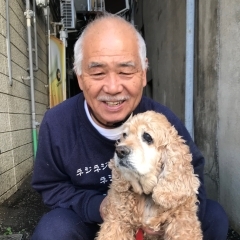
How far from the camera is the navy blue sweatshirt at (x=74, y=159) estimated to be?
2104mm

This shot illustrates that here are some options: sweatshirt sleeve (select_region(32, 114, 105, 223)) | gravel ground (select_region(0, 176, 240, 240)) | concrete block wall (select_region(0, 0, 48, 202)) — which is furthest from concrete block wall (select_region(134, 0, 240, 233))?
concrete block wall (select_region(0, 0, 48, 202))

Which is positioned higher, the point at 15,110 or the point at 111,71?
the point at 111,71

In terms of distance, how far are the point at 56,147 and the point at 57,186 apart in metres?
0.28

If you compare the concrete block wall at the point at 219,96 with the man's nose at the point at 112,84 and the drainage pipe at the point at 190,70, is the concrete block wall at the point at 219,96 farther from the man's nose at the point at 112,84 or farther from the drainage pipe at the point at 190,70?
the man's nose at the point at 112,84

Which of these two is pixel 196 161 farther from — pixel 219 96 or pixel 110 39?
pixel 219 96

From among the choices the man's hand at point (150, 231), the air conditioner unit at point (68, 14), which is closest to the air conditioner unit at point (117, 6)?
the air conditioner unit at point (68, 14)

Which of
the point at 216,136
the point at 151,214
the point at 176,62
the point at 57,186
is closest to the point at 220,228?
the point at 151,214

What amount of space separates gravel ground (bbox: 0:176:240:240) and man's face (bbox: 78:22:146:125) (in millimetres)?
1758

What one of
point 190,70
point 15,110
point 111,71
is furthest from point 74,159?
point 15,110

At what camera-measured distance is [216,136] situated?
132 inches

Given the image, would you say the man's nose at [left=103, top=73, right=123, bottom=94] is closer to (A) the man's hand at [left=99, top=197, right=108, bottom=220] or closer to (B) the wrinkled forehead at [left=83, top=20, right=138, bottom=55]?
(B) the wrinkled forehead at [left=83, top=20, right=138, bottom=55]

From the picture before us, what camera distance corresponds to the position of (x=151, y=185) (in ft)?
6.38

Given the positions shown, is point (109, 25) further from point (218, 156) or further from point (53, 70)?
point (53, 70)

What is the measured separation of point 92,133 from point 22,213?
1.85 meters
